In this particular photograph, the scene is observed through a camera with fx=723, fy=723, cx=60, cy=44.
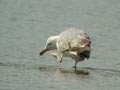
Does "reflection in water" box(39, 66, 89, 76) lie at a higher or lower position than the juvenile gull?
lower

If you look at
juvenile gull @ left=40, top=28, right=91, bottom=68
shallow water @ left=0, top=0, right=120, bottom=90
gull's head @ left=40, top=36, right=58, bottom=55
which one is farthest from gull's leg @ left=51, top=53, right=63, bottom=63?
gull's head @ left=40, top=36, right=58, bottom=55

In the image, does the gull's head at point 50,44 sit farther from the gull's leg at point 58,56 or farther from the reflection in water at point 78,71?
the reflection in water at point 78,71

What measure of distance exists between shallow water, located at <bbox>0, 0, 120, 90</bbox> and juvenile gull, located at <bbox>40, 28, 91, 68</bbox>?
0.24m

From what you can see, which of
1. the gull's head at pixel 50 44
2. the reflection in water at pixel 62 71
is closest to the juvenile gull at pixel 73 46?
the gull's head at pixel 50 44

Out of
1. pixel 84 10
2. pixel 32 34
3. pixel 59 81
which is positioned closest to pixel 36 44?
pixel 32 34

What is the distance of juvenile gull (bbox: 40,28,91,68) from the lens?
14539 mm

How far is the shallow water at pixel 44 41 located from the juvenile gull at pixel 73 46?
0.24 m

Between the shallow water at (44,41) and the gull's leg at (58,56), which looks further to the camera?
the gull's leg at (58,56)

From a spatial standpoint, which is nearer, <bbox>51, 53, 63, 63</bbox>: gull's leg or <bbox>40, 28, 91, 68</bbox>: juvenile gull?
<bbox>40, 28, 91, 68</bbox>: juvenile gull

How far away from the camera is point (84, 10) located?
22172 mm

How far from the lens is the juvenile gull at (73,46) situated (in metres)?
14.5

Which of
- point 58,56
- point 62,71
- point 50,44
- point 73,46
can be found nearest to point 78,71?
point 62,71

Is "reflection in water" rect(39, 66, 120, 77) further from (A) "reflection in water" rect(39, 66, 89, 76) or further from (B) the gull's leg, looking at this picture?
(B) the gull's leg

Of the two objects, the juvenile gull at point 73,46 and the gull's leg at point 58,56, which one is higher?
the juvenile gull at point 73,46
